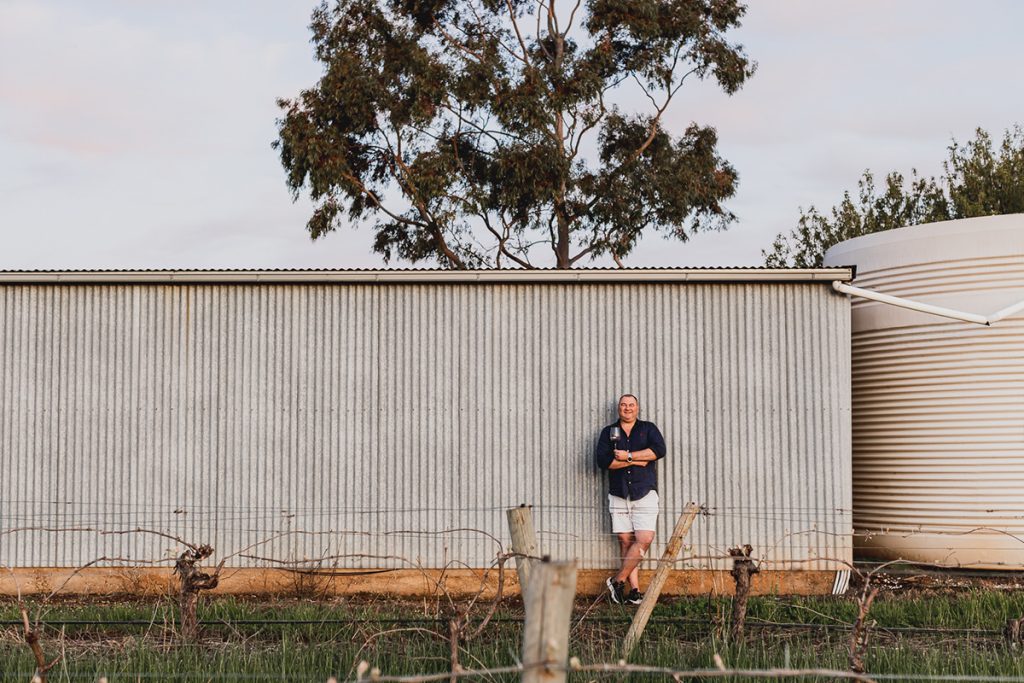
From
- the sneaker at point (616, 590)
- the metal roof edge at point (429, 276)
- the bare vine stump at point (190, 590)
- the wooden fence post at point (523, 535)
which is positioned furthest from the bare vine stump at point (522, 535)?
the metal roof edge at point (429, 276)

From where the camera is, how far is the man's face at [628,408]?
968 cm

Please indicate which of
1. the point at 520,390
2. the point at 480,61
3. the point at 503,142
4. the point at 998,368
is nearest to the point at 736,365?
the point at 520,390

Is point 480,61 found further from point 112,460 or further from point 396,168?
point 112,460

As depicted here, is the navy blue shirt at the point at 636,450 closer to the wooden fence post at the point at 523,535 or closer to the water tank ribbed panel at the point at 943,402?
the water tank ribbed panel at the point at 943,402

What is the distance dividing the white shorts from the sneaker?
1.51 feet

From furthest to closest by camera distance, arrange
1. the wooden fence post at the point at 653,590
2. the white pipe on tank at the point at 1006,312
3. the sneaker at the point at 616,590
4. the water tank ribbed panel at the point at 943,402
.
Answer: the water tank ribbed panel at the point at 943,402 → the white pipe on tank at the point at 1006,312 → the sneaker at the point at 616,590 → the wooden fence post at the point at 653,590

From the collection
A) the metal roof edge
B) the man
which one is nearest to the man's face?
the man

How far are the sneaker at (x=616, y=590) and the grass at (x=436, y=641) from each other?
9.6 inches

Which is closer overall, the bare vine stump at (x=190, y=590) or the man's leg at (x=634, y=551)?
the bare vine stump at (x=190, y=590)

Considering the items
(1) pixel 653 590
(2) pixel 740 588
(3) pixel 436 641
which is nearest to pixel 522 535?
(3) pixel 436 641

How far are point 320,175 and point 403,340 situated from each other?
584 inches

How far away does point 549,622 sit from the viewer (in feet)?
11.7

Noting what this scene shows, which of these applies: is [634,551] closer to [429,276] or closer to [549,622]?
[429,276]

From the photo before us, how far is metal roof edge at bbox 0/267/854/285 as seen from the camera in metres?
10.1
